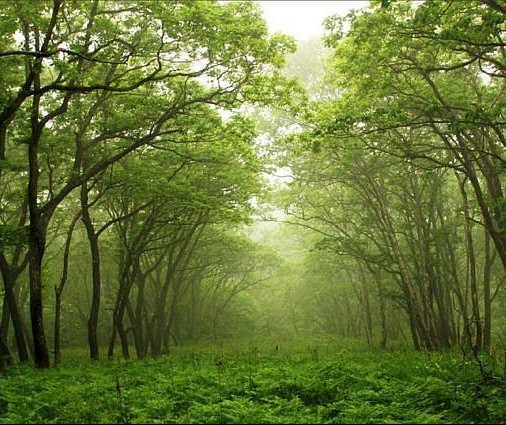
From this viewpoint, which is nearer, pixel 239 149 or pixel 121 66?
pixel 121 66

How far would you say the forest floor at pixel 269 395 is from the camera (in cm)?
685

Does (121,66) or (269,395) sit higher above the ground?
(121,66)

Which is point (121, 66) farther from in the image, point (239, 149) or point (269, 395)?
point (269, 395)

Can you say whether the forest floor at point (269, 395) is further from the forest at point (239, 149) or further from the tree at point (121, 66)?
the tree at point (121, 66)

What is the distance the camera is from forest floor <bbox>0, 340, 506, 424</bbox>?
685 cm

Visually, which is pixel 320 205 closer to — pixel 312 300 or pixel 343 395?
pixel 343 395

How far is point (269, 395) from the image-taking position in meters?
8.37

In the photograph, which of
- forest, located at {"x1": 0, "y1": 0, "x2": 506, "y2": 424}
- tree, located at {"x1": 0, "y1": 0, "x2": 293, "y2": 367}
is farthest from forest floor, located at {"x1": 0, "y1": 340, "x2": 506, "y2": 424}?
tree, located at {"x1": 0, "y1": 0, "x2": 293, "y2": 367}

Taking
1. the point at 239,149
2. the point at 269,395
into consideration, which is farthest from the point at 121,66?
the point at 269,395

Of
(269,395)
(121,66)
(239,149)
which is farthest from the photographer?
(239,149)

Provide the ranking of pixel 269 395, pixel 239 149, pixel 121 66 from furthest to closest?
1. pixel 239 149
2. pixel 121 66
3. pixel 269 395

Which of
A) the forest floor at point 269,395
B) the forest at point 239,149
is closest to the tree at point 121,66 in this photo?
the forest at point 239,149

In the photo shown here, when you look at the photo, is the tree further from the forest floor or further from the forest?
the forest floor

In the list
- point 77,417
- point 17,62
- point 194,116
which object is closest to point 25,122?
point 17,62
